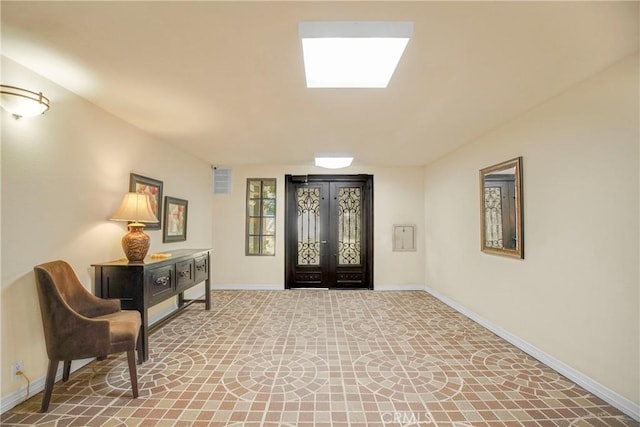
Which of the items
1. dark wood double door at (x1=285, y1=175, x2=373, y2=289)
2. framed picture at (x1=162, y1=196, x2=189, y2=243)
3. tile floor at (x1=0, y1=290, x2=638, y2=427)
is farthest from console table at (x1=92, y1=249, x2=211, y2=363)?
dark wood double door at (x1=285, y1=175, x2=373, y2=289)

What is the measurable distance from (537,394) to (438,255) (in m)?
3.04

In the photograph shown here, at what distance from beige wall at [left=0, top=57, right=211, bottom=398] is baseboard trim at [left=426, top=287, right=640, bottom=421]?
4.32 m

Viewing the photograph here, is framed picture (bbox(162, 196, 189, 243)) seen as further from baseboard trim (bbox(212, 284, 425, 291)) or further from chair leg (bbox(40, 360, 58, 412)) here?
chair leg (bbox(40, 360, 58, 412))

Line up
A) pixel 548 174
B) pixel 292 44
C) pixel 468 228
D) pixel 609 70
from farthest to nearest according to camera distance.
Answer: pixel 468 228
pixel 548 174
pixel 609 70
pixel 292 44

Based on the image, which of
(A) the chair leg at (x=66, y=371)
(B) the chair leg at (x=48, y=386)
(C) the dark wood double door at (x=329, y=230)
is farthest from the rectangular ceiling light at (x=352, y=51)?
(C) the dark wood double door at (x=329, y=230)

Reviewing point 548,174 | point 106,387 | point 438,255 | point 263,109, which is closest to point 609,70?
point 548,174

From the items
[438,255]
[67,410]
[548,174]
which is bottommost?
[67,410]

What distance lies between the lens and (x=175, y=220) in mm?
4301

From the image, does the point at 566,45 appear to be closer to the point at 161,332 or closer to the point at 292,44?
the point at 292,44

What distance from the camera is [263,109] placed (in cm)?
286

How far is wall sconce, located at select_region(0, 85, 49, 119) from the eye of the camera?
194 centimetres

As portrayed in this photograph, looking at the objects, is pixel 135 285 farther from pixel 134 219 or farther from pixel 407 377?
pixel 407 377

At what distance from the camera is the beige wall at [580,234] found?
6.63 ft

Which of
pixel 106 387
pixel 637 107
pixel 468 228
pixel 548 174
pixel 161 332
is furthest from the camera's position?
pixel 468 228
